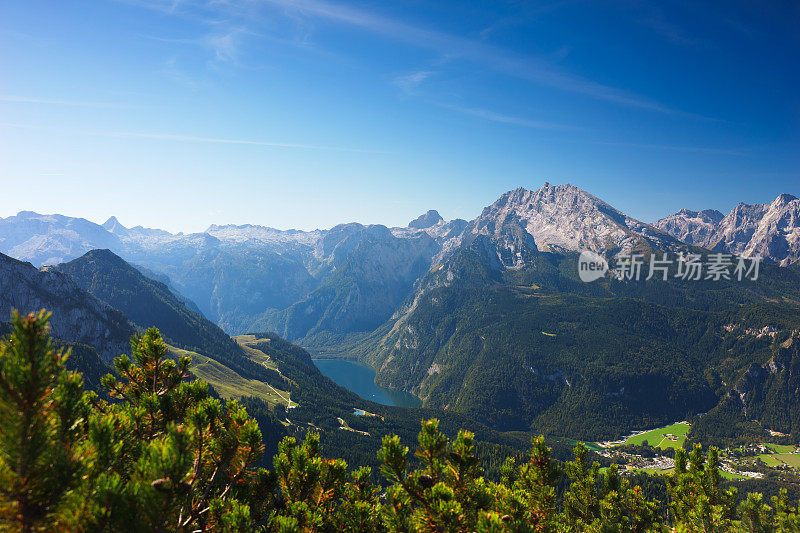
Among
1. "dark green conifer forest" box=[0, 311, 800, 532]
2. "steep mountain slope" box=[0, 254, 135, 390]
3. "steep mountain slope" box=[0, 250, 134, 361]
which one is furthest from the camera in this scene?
"steep mountain slope" box=[0, 250, 134, 361]

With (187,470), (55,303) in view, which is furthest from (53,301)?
(187,470)

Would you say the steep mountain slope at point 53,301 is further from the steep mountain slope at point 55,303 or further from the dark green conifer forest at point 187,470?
the dark green conifer forest at point 187,470

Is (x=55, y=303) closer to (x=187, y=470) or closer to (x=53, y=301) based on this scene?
(x=53, y=301)

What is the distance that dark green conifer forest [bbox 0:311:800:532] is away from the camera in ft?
16.4

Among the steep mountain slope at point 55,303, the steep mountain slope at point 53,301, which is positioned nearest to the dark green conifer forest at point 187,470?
the steep mountain slope at point 55,303

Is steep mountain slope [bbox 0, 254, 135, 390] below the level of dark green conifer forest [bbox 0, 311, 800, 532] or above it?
below

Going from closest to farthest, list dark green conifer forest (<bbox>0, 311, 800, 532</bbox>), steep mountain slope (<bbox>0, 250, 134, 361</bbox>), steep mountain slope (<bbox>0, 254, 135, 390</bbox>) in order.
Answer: dark green conifer forest (<bbox>0, 311, 800, 532</bbox>)
steep mountain slope (<bbox>0, 254, 135, 390</bbox>)
steep mountain slope (<bbox>0, 250, 134, 361</bbox>)

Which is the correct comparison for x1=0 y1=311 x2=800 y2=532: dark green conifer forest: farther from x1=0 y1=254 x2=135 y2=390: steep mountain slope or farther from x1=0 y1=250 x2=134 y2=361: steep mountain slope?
x1=0 y1=250 x2=134 y2=361: steep mountain slope

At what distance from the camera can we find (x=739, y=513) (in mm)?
25812

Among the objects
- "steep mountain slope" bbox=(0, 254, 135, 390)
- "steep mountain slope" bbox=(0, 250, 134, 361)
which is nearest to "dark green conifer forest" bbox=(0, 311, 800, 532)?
"steep mountain slope" bbox=(0, 254, 135, 390)

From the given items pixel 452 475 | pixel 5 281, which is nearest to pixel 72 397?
pixel 452 475

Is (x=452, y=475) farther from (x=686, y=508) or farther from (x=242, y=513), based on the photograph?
(x=686, y=508)

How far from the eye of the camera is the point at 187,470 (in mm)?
6254

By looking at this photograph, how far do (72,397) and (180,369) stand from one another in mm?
5221
